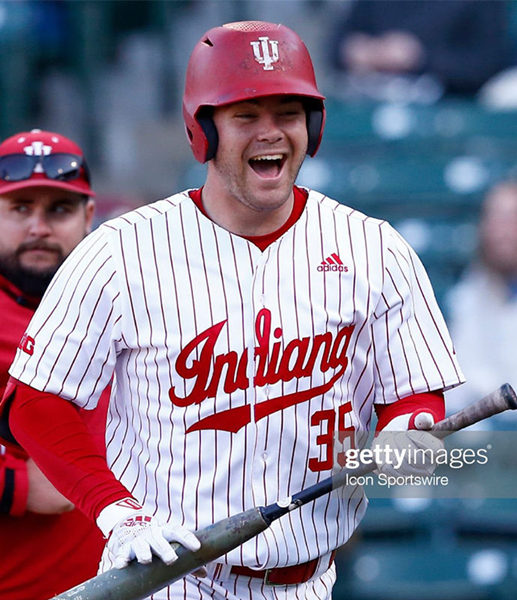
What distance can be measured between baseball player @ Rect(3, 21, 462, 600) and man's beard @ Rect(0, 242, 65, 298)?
2.37 ft

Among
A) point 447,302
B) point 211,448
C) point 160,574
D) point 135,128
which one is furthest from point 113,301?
point 135,128

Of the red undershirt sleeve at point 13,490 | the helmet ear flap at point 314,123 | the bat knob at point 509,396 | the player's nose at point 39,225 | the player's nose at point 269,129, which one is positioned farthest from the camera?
the player's nose at point 39,225

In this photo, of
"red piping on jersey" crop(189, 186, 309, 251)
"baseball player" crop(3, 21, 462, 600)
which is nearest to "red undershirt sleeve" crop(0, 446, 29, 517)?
"baseball player" crop(3, 21, 462, 600)

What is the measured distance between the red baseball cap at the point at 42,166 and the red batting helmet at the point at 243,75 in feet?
2.98

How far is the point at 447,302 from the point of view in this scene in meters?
5.46

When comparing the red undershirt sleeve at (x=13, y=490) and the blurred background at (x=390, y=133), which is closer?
the red undershirt sleeve at (x=13, y=490)

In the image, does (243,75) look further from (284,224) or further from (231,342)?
(231,342)

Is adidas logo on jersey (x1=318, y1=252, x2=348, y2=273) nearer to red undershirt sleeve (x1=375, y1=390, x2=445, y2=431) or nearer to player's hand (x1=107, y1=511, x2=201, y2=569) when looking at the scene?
red undershirt sleeve (x1=375, y1=390, x2=445, y2=431)

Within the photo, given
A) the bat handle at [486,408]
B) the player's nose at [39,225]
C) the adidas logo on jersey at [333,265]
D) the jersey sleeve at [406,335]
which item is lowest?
the bat handle at [486,408]

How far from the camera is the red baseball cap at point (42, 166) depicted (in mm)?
3270

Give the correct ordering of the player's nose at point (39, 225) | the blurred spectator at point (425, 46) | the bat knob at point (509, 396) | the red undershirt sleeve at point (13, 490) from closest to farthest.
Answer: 1. the bat knob at point (509, 396)
2. the red undershirt sleeve at point (13, 490)
3. the player's nose at point (39, 225)
4. the blurred spectator at point (425, 46)

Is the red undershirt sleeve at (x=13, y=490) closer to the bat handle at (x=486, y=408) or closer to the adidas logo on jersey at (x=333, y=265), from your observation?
the adidas logo on jersey at (x=333, y=265)

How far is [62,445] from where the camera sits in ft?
7.67

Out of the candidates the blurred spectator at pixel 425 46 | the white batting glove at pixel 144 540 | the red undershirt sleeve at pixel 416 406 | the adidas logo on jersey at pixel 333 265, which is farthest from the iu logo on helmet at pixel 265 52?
the blurred spectator at pixel 425 46
